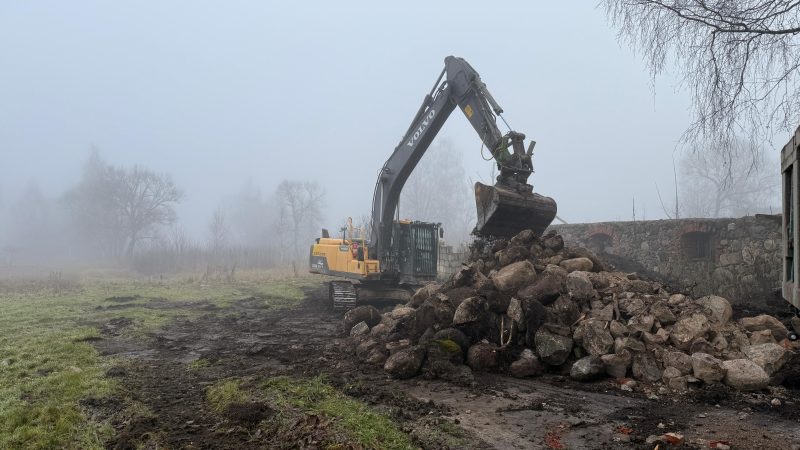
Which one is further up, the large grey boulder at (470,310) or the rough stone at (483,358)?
the large grey boulder at (470,310)

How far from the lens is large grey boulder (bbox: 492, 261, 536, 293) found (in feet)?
27.1

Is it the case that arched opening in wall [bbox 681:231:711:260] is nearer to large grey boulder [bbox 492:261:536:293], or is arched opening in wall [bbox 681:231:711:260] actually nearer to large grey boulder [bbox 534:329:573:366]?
large grey boulder [bbox 492:261:536:293]

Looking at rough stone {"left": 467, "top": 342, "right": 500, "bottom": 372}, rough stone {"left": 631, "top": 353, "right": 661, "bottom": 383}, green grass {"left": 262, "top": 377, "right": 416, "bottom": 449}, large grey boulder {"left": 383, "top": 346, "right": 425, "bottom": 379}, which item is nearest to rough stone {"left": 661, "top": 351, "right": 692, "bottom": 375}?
rough stone {"left": 631, "top": 353, "right": 661, "bottom": 383}

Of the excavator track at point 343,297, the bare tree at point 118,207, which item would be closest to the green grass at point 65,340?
the excavator track at point 343,297

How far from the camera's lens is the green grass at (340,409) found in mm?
4590

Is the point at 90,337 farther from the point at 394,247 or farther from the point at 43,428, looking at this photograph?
the point at 394,247

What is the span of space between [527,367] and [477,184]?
4.09m

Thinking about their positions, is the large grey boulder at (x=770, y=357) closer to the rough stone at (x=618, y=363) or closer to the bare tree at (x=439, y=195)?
the rough stone at (x=618, y=363)

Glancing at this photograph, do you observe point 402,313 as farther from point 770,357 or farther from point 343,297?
point 770,357

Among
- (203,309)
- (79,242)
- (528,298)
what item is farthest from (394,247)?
(79,242)

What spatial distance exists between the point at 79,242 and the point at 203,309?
52045 mm

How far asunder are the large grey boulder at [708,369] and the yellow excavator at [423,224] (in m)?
4.14

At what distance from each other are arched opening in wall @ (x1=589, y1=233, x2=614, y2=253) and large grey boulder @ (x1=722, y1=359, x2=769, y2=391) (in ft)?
34.8

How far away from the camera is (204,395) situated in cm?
636
